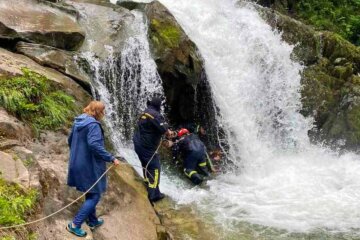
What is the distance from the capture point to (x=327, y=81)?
47.7 ft

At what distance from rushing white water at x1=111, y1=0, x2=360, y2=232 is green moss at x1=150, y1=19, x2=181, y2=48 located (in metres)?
1.50

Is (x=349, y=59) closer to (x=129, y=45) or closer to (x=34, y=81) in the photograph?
(x=129, y=45)

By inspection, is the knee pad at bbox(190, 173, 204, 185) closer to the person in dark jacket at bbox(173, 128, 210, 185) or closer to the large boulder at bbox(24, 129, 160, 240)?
the person in dark jacket at bbox(173, 128, 210, 185)

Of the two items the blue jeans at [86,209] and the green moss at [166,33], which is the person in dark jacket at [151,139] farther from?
the green moss at [166,33]

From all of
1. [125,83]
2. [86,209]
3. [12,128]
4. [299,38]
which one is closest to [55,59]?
[125,83]

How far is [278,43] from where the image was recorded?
14453 millimetres

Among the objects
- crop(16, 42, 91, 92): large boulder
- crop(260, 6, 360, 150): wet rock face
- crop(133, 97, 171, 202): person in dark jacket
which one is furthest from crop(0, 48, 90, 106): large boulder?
crop(260, 6, 360, 150): wet rock face

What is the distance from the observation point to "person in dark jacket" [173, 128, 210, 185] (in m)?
10.8

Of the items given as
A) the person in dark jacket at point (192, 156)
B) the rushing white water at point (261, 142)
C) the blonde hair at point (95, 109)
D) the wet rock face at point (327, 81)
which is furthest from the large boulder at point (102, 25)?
the wet rock face at point (327, 81)

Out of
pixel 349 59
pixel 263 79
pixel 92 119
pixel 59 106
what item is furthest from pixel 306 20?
pixel 92 119

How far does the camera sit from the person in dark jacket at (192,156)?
10.8 metres

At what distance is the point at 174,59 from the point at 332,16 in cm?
1161

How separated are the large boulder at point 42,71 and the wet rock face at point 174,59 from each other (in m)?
2.85

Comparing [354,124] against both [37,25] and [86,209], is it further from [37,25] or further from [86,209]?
[86,209]
